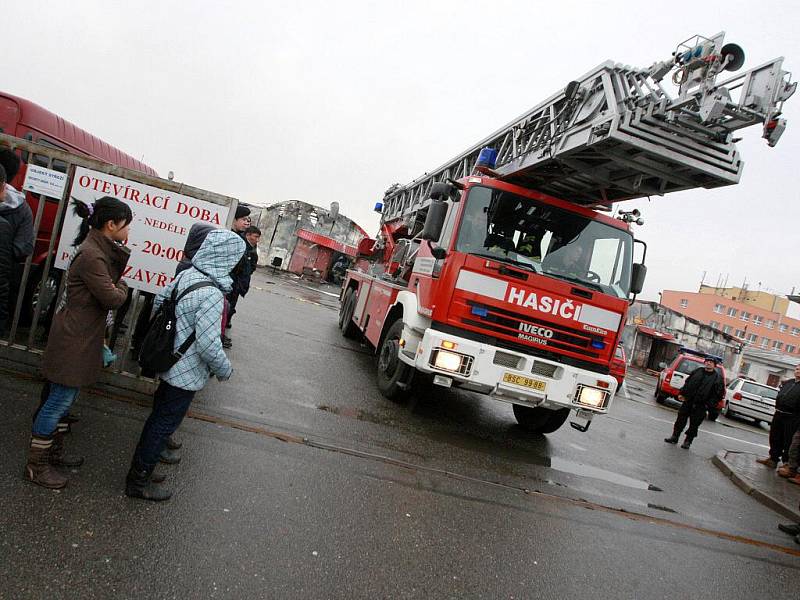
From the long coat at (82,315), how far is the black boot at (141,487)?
0.63 m

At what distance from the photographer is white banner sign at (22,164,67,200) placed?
169 inches

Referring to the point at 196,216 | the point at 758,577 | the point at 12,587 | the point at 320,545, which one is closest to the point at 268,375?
the point at 196,216

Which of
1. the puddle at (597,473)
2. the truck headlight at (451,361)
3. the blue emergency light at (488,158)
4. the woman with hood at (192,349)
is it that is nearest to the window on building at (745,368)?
the puddle at (597,473)

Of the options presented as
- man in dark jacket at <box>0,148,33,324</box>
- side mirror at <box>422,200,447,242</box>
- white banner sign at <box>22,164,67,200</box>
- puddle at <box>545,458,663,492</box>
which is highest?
side mirror at <box>422,200,447,242</box>

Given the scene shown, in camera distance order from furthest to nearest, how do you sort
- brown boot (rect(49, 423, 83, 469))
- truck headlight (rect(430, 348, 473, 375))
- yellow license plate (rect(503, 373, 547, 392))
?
yellow license plate (rect(503, 373, 547, 392)), truck headlight (rect(430, 348, 473, 375)), brown boot (rect(49, 423, 83, 469))

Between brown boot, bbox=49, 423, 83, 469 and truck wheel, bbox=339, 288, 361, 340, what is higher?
truck wheel, bbox=339, 288, 361, 340

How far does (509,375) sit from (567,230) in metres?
1.90

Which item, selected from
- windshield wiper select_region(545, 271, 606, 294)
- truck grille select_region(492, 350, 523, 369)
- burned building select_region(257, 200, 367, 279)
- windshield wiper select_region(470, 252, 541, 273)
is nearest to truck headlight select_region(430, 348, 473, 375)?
truck grille select_region(492, 350, 523, 369)

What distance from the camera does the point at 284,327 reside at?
10992 millimetres

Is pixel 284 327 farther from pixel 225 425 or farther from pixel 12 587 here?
pixel 12 587

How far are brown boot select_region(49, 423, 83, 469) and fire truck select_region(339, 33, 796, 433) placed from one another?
3.13 meters

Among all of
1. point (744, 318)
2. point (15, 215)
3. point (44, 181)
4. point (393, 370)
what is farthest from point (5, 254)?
point (744, 318)

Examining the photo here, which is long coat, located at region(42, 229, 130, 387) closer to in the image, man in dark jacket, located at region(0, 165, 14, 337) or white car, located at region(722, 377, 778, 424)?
man in dark jacket, located at region(0, 165, 14, 337)

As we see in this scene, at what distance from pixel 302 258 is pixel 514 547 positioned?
31795 millimetres
